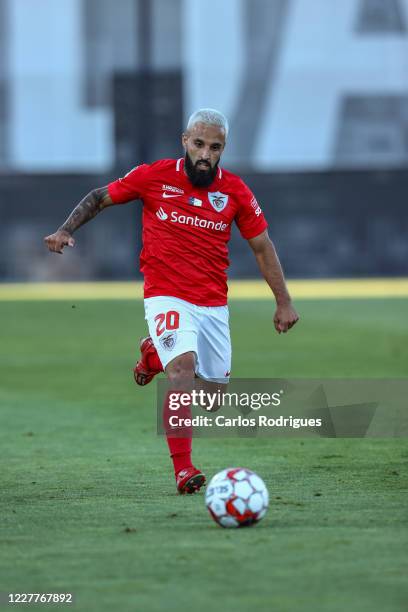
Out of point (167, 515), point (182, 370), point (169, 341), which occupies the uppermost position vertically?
point (169, 341)

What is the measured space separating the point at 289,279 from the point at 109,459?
34.0m

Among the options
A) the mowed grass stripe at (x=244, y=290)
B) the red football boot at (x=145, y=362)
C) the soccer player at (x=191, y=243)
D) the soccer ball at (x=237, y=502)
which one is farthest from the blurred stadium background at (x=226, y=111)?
the soccer ball at (x=237, y=502)

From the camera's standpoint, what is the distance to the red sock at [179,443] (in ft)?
25.7

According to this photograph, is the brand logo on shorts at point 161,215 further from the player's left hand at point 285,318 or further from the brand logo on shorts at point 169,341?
the player's left hand at point 285,318

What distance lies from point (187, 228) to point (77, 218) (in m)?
0.66

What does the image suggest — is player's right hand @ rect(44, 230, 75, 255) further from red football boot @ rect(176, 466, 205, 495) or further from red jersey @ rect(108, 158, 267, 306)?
red football boot @ rect(176, 466, 205, 495)

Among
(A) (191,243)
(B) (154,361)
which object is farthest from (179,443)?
(A) (191,243)

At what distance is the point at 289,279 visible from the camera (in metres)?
43.3

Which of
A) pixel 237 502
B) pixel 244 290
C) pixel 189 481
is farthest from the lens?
pixel 244 290

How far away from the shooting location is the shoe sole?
7.62 meters

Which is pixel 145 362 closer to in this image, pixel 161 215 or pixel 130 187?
pixel 161 215

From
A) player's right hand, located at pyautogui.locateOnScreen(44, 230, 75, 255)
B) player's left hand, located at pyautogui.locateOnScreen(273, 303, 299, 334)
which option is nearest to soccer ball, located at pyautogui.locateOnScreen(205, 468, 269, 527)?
player's left hand, located at pyautogui.locateOnScreen(273, 303, 299, 334)

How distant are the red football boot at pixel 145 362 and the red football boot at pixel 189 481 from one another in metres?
1.09

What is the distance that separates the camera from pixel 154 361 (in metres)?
8.61
